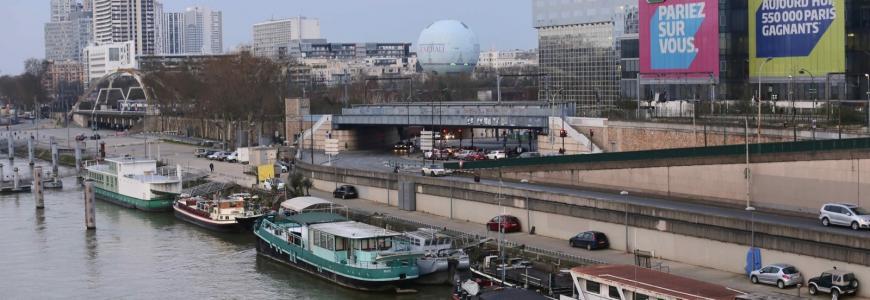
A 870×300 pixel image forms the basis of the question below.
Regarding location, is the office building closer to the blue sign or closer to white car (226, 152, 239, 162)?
the blue sign

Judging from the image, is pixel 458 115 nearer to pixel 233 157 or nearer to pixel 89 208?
pixel 233 157

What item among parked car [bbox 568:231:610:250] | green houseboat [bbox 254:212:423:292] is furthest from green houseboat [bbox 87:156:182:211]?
parked car [bbox 568:231:610:250]

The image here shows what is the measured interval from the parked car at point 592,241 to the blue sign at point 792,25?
23058 millimetres

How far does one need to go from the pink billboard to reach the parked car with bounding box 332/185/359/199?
1899cm

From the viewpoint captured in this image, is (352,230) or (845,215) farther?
(352,230)

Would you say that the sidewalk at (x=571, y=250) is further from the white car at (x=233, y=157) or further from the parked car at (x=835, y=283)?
the white car at (x=233, y=157)

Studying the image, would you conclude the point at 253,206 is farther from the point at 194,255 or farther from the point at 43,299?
the point at 43,299

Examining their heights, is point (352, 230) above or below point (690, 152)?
below

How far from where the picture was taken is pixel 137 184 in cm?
6359

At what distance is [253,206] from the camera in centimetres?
5400

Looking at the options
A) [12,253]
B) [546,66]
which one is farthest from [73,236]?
[546,66]

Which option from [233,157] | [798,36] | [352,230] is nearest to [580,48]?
[233,157]

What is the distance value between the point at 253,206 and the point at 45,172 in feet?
122

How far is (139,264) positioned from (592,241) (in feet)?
57.4
